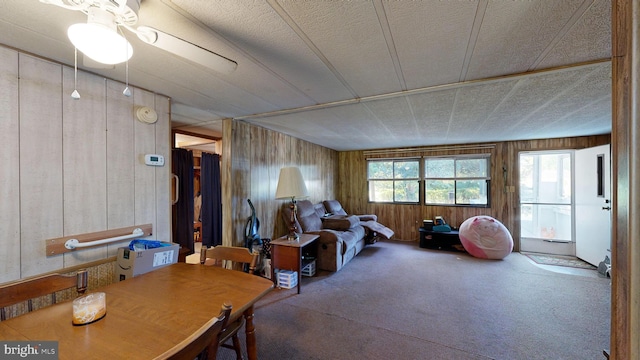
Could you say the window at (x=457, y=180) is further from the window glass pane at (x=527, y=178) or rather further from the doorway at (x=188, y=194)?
the doorway at (x=188, y=194)

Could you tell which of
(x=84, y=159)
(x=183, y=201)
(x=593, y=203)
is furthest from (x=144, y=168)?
(x=593, y=203)

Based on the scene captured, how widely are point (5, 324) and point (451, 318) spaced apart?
119 inches

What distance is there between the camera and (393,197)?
570 cm

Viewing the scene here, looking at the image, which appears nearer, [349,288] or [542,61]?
[542,61]

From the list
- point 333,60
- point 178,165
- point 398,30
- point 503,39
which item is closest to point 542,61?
point 503,39

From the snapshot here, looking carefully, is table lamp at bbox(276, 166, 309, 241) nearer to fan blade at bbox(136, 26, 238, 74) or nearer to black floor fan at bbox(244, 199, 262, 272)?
black floor fan at bbox(244, 199, 262, 272)

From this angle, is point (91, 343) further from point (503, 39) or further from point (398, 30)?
point (503, 39)

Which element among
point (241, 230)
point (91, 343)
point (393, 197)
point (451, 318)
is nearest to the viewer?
point (91, 343)

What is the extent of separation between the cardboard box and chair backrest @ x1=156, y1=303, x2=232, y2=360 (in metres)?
1.27

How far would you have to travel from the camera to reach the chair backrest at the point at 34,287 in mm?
1087

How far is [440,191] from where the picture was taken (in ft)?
17.2

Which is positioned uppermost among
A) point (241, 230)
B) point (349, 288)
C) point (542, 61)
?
point (542, 61)

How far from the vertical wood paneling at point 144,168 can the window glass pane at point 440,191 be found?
5.17m

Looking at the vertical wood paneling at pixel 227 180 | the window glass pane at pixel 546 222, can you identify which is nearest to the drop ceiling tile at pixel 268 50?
the vertical wood paneling at pixel 227 180
